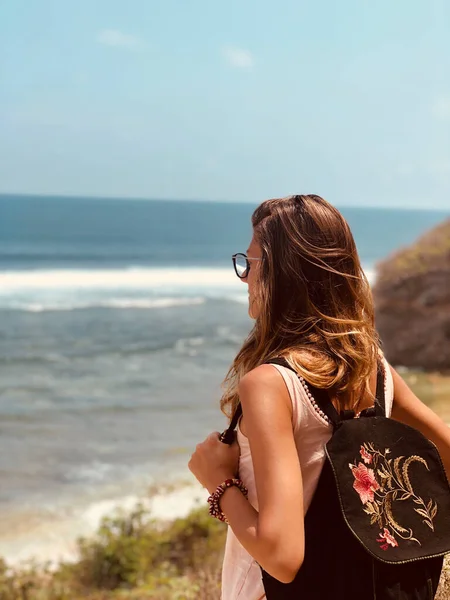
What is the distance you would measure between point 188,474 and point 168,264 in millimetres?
37917

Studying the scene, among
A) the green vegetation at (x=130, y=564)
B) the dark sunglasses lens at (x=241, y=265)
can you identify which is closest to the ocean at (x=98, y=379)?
the green vegetation at (x=130, y=564)

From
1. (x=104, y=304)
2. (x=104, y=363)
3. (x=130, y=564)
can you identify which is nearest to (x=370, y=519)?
(x=130, y=564)

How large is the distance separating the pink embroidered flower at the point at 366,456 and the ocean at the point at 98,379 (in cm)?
621

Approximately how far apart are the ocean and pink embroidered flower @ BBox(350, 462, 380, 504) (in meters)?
6.21

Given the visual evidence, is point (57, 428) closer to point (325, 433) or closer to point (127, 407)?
point (127, 407)

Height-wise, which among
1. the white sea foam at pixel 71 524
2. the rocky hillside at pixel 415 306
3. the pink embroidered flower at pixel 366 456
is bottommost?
the pink embroidered flower at pixel 366 456

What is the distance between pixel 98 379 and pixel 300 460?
48.6 feet

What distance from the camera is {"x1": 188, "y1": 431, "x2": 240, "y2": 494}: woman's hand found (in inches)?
63.2

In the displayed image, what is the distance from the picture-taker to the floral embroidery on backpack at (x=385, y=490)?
1.51 m

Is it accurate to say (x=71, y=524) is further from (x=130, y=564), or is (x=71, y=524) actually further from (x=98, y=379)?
(x=98, y=379)

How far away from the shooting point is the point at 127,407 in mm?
13367

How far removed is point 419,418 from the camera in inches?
73.8

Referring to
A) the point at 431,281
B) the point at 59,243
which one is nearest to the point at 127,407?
the point at 431,281

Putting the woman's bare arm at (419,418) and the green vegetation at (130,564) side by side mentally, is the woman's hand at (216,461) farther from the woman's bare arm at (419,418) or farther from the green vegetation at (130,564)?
the green vegetation at (130,564)
